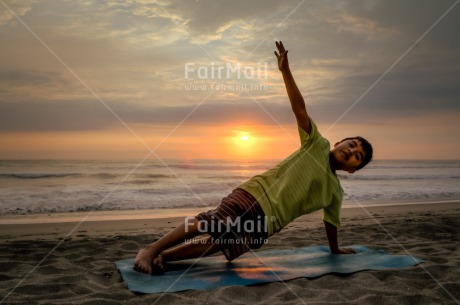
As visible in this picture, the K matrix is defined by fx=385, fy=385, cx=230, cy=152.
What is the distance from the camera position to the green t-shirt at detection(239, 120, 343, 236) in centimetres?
312

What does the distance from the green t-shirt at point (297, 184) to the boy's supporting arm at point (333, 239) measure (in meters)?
0.42

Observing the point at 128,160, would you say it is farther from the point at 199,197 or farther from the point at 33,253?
the point at 33,253

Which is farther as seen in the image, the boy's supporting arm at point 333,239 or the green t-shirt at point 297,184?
the boy's supporting arm at point 333,239

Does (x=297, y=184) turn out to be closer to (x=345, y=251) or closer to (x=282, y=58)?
(x=282, y=58)

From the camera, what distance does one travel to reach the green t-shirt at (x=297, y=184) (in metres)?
3.12

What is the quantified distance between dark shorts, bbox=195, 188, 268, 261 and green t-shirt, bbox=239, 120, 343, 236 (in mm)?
64

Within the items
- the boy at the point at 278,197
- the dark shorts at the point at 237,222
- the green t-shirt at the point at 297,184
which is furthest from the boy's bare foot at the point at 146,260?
the green t-shirt at the point at 297,184

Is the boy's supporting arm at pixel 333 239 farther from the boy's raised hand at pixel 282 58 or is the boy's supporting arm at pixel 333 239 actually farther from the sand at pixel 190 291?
the boy's raised hand at pixel 282 58

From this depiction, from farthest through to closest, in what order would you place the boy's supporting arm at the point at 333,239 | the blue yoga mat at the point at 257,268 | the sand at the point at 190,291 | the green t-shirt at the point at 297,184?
the boy's supporting arm at the point at 333,239 < the green t-shirt at the point at 297,184 < the blue yoga mat at the point at 257,268 < the sand at the point at 190,291

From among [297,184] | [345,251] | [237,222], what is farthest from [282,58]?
[345,251]

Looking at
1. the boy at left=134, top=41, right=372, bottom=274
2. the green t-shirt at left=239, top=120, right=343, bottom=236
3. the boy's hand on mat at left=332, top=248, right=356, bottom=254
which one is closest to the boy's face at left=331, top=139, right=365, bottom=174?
the boy at left=134, top=41, right=372, bottom=274

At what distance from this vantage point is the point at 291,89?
3008 millimetres

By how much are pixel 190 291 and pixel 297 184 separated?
46.4 inches

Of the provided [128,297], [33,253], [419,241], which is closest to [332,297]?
[128,297]
